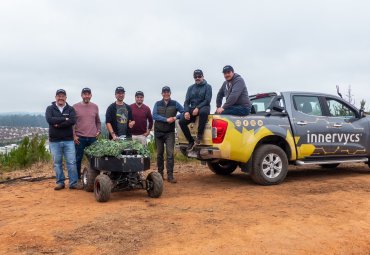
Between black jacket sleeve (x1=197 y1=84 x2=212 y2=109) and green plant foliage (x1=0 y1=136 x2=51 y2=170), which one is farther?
green plant foliage (x1=0 y1=136 x2=51 y2=170)

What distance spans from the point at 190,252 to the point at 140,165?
8.88 feet

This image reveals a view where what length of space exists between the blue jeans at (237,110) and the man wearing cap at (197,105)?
15.6 inches

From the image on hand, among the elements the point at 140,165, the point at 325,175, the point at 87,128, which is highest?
the point at 87,128

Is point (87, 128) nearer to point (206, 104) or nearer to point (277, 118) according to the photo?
point (206, 104)

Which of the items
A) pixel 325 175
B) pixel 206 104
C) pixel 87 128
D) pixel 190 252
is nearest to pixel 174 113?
pixel 206 104

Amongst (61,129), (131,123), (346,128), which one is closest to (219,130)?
(131,123)

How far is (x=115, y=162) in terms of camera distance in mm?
6445

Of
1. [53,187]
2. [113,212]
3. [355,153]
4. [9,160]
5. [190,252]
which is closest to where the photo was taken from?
[190,252]

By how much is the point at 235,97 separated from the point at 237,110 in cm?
25

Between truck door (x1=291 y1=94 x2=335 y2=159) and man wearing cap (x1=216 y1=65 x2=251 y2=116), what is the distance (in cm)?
108

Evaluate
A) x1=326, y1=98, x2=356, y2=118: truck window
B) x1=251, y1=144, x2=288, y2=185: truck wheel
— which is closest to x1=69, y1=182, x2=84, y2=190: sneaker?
x1=251, y1=144, x2=288, y2=185: truck wheel

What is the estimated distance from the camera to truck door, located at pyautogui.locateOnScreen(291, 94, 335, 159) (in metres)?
7.84

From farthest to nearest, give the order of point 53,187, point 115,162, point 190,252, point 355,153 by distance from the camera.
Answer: point 355,153
point 53,187
point 115,162
point 190,252

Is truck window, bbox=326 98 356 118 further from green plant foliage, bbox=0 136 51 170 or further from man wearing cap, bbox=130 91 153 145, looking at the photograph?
green plant foliage, bbox=0 136 51 170
